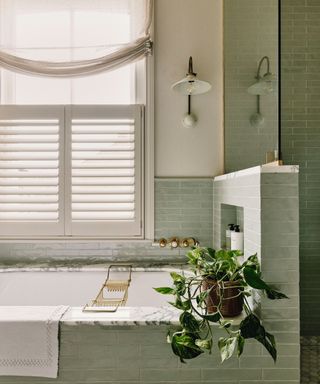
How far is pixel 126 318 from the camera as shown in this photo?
1.29m

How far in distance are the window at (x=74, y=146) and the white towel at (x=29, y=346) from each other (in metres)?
1.02

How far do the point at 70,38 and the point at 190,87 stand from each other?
3.20 feet

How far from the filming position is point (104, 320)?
127cm

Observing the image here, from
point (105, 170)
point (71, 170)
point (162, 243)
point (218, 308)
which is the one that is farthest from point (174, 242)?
point (218, 308)

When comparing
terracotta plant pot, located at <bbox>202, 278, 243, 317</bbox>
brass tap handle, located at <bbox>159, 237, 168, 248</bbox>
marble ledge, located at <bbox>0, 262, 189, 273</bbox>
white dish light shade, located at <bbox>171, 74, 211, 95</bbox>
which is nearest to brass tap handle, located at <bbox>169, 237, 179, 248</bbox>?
brass tap handle, located at <bbox>159, 237, 168, 248</bbox>

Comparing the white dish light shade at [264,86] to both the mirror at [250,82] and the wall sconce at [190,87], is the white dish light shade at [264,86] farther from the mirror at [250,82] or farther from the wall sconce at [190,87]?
the wall sconce at [190,87]

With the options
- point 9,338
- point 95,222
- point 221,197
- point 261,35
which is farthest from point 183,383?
point 261,35

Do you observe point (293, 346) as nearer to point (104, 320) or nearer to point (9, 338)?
point (104, 320)

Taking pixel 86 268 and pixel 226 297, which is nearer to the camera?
pixel 226 297

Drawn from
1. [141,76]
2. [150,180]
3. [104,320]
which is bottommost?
[104,320]

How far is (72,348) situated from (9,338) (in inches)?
10.3

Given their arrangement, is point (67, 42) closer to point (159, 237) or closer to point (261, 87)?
point (261, 87)

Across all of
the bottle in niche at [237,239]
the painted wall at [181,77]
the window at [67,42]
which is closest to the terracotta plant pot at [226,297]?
the bottle in niche at [237,239]

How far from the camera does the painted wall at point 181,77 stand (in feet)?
7.48
